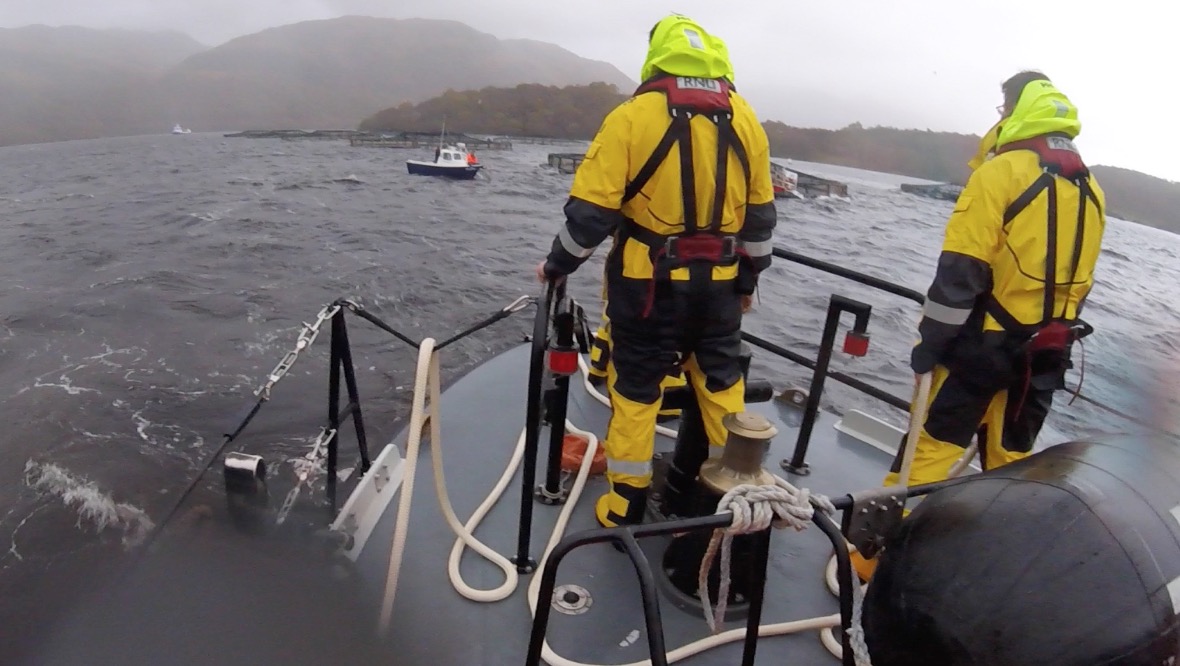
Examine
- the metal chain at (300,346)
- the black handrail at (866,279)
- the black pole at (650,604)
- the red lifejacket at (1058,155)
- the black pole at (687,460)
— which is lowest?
the black pole at (687,460)

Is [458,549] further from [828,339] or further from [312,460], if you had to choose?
[828,339]

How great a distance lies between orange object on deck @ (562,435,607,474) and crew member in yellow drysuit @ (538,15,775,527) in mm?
632

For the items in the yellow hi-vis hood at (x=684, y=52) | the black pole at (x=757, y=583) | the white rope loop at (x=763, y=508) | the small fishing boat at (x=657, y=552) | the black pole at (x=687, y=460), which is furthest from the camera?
the black pole at (x=687, y=460)

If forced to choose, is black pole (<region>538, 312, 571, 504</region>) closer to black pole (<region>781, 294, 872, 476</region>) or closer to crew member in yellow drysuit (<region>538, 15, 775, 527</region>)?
crew member in yellow drysuit (<region>538, 15, 775, 527</region>)

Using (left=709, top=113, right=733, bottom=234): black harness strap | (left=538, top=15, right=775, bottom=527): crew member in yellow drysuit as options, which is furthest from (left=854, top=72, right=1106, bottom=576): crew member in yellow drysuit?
(left=709, top=113, right=733, bottom=234): black harness strap

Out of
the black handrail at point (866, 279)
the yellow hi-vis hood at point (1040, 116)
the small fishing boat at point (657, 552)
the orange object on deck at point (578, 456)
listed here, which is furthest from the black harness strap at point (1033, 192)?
the orange object on deck at point (578, 456)

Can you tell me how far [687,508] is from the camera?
3016 millimetres

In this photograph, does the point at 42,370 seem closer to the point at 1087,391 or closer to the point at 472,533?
the point at 472,533

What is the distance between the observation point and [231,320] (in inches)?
442

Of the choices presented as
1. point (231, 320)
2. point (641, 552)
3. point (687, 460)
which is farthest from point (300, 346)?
point (231, 320)

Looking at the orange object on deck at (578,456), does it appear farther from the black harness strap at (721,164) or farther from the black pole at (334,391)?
the black harness strap at (721,164)

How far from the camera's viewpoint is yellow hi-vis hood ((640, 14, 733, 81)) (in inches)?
99.0

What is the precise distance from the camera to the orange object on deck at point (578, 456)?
348 centimetres

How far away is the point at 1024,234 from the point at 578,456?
2.17 m
